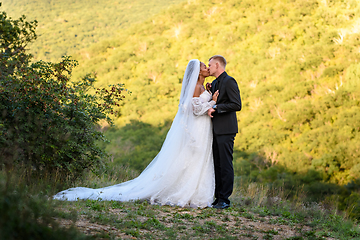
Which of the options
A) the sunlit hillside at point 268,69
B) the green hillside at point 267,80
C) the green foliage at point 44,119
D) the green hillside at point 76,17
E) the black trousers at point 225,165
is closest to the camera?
the black trousers at point 225,165

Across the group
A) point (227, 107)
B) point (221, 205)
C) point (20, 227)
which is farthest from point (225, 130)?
point (20, 227)

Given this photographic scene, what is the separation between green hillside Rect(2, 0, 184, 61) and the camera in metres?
40.2

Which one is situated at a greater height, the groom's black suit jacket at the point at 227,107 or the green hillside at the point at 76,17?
the green hillside at the point at 76,17

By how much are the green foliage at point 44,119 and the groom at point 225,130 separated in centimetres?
207

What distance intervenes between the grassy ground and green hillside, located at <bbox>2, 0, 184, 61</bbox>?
36.3m

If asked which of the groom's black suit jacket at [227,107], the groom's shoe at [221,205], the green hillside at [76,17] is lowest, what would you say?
the groom's shoe at [221,205]

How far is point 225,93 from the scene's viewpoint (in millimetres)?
4898

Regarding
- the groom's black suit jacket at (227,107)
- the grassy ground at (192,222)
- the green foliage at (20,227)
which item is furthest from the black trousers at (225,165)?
the green foliage at (20,227)

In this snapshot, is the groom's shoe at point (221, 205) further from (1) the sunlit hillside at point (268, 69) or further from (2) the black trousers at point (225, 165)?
(1) the sunlit hillside at point (268, 69)

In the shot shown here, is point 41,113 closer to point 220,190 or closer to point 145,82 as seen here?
point 220,190

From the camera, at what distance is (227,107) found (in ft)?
15.6

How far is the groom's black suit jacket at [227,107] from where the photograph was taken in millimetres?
4777

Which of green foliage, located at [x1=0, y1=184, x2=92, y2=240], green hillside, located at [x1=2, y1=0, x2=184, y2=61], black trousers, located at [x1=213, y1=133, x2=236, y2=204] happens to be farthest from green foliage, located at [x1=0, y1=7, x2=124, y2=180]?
green hillside, located at [x1=2, y1=0, x2=184, y2=61]

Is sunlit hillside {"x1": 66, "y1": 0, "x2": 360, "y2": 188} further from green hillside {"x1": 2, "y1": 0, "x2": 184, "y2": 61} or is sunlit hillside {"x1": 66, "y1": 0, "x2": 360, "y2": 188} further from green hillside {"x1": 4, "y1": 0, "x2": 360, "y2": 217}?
green hillside {"x1": 2, "y1": 0, "x2": 184, "y2": 61}
